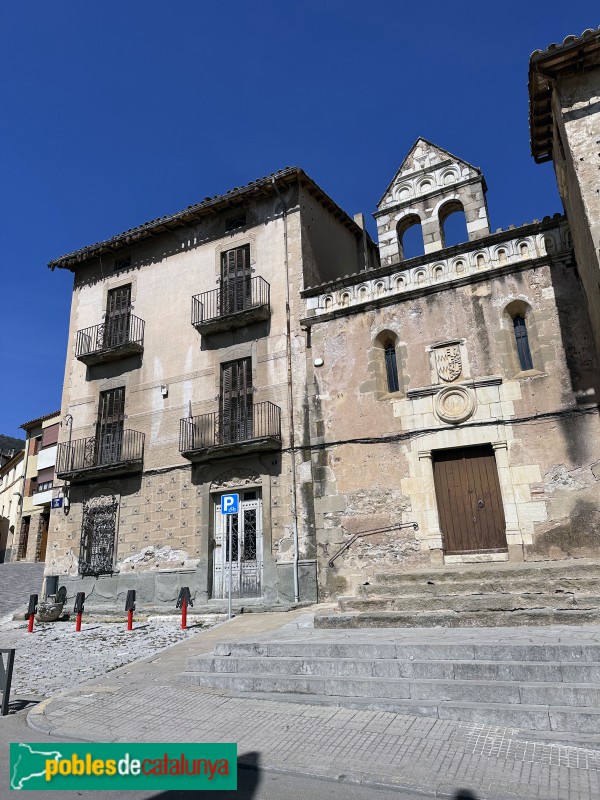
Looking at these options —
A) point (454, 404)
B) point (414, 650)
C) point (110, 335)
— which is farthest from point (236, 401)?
point (414, 650)

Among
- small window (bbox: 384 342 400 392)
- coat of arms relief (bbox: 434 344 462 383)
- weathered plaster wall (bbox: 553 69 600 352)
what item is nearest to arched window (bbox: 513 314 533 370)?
coat of arms relief (bbox: 434 344 462 383)

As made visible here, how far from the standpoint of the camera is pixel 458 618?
7578mm

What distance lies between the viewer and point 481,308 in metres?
12.3

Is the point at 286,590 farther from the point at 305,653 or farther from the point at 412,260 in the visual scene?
the point at 412,260

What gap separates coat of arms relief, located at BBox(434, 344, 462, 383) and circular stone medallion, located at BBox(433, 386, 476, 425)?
11.2 inches

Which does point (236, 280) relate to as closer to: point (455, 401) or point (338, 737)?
point (455, 401)

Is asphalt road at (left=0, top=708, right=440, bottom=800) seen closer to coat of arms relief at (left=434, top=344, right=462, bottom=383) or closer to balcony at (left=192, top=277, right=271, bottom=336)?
coat of arms relief at (left=434, top=344, right=462, bottom=383)

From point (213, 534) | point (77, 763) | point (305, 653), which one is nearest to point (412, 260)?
point (213, 534)

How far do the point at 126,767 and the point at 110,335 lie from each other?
49.1ft

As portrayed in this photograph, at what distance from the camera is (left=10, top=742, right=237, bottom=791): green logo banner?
418 cm

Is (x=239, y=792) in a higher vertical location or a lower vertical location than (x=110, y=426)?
lower

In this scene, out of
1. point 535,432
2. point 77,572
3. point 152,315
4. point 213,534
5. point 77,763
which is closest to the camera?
point 77,763

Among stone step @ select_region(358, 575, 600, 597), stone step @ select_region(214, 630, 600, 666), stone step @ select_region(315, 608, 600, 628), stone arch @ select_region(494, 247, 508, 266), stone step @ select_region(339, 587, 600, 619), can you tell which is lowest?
stone step @ select_region(214, 630, 600, 666)

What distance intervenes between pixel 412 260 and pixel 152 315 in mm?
8377
